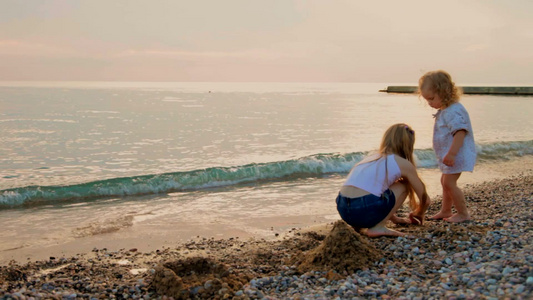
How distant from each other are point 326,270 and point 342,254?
23cm

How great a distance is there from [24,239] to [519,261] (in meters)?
5.63

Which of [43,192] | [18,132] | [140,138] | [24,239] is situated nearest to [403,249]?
[24,239]

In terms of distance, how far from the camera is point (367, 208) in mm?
4707

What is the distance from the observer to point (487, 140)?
663 inches

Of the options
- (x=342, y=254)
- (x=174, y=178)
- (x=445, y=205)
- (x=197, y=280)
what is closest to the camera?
(x=197, y=280)

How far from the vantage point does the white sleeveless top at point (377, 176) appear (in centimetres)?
473

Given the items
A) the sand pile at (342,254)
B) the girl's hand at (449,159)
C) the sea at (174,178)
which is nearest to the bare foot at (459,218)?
the girl's hand at (449,159)

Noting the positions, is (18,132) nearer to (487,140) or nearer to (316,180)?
(316,180)

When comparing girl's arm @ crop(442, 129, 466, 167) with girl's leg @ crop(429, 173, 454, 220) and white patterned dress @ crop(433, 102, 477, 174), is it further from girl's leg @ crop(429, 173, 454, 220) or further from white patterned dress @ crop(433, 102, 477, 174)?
girl's leg @ crop(429, 173, 454, 220)

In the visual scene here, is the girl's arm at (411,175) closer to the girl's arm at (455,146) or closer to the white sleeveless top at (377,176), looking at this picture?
the white sleeveless top at (377,176)

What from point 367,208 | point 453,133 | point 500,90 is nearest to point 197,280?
point 367,208

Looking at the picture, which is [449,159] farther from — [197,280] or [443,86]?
[197,280]

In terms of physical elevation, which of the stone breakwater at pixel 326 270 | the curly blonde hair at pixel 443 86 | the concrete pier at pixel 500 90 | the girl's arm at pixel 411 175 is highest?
the concrete pier at pixel 500 90

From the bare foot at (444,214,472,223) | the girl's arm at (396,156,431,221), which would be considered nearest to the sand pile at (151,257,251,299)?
the girl's arm at (396,156,431,221)
